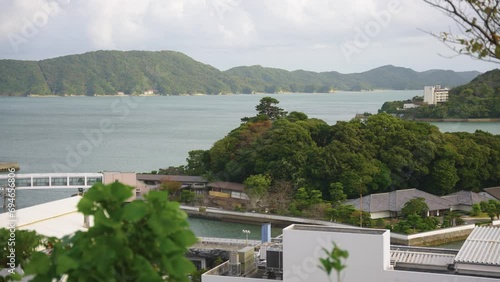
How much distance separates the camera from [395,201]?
14211 mm

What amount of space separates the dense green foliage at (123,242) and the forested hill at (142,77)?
48.8 metres

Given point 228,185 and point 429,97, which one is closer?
point 228,185

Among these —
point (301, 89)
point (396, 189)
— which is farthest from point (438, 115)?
point (301, 89)

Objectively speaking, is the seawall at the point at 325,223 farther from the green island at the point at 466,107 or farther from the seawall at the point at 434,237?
the green island at the point at 466,107

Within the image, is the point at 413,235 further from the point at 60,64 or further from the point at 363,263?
the point at 60,64

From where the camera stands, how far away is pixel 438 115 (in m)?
36.2

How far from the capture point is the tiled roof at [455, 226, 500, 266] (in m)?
5.88

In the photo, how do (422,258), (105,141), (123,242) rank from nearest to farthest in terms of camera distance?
(123,242)
(422,258)
(105,141)

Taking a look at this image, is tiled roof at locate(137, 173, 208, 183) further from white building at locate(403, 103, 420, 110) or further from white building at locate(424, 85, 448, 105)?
white building at locate(424, 85, 448, 105)

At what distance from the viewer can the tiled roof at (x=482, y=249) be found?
5875 millimetres

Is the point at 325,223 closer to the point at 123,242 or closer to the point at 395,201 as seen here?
→ the point at 395,201

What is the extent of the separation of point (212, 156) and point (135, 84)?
113 feet

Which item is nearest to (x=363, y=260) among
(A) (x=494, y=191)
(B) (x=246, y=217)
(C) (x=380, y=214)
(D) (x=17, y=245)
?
(D) (x=17, y=245)

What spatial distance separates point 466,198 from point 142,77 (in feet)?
131
